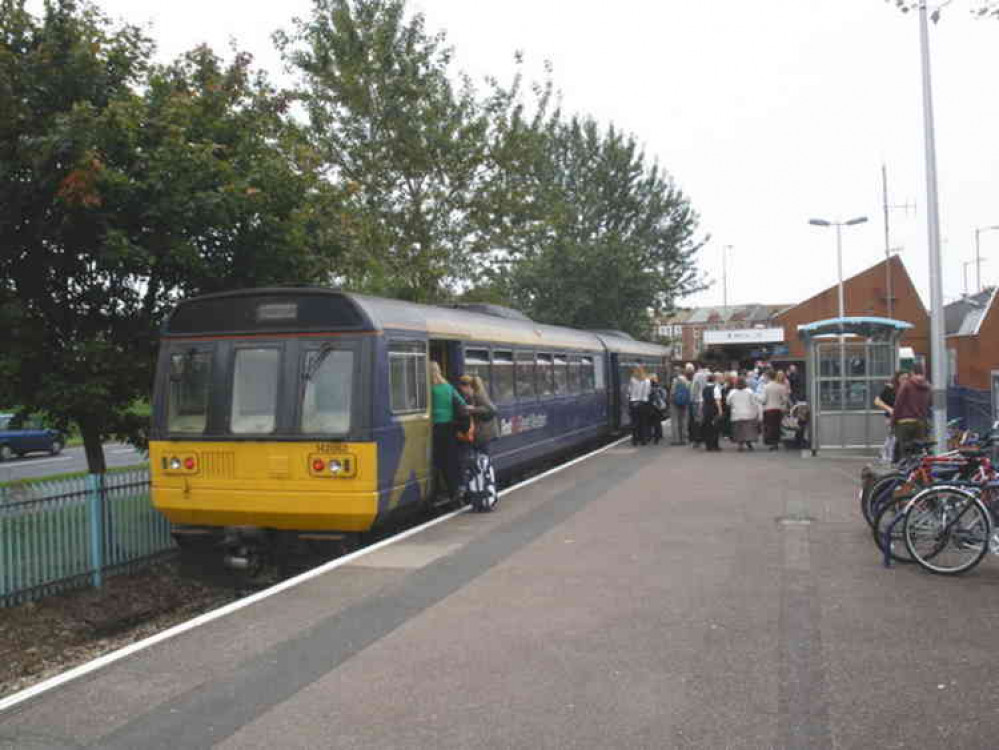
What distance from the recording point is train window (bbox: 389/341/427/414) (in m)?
9.97

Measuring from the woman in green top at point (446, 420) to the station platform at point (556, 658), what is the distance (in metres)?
1.84

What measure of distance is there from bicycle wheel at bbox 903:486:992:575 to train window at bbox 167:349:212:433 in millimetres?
6387

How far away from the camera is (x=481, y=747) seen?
4.55m

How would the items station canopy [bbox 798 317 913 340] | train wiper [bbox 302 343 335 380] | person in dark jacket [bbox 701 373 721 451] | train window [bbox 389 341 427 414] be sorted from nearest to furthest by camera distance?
train wiper [bbox 302 343 335 380], train window [bbox 389 341 427 414], station canopy [bbox 798 317 913 340], person in dark jacket [bbox 701 373 721 451]

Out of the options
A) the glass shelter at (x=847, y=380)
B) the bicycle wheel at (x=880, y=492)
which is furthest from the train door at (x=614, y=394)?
the bicycle wheel at (x=880, y=492)

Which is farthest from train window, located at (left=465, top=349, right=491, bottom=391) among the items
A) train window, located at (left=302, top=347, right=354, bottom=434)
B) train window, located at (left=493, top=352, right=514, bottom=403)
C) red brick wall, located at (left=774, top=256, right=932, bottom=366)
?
red brick wall, located at (left=774, top=256, right=932, bottom=366)

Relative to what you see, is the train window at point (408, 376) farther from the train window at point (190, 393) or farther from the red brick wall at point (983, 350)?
the red brick wall at point (983, 350)

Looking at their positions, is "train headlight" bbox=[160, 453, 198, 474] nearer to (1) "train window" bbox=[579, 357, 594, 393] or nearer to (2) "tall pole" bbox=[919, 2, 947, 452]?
(2) "tall pole" bbox=[919, 2, 947, 452]

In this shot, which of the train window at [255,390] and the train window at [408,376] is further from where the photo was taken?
the train window at [408,376]

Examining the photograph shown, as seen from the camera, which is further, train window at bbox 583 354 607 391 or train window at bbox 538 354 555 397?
train window at bbox 583 354 607 391

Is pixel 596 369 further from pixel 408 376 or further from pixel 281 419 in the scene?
pixel 281 419

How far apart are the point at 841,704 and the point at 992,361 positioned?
48676 millimetres

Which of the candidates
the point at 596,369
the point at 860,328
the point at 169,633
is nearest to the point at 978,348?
the point at 596,369

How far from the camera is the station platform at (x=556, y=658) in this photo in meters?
4.77
